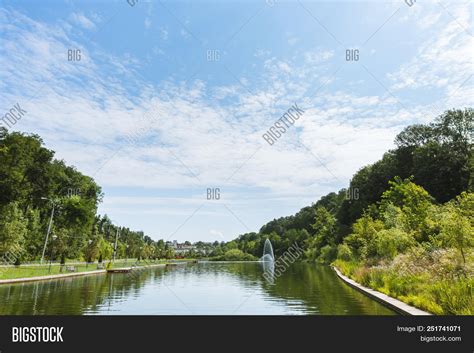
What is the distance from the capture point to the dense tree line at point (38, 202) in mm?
34969

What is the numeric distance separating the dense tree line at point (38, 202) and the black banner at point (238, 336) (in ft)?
93.4

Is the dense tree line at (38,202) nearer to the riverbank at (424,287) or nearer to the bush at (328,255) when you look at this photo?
the riverbank at (424,287)

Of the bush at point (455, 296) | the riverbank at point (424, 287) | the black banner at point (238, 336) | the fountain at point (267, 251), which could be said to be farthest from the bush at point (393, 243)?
the fountain at point (267, 251)

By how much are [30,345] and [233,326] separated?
4359 mm

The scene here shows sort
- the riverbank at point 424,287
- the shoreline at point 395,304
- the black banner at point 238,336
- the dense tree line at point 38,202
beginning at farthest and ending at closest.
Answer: the dense tree line at point 38,202
the shoreline at point 395,304
the riverbank at point 424,287
the black banner at point 238,336

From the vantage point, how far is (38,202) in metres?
51.1

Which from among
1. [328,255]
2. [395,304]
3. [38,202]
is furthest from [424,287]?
[328,255]

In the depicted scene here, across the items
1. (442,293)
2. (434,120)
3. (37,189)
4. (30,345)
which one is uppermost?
(434,120)

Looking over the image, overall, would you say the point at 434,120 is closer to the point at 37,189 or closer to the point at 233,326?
the point at 37,189

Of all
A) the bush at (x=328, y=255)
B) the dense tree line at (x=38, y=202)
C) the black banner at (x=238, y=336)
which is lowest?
the black banner at (x=238, y=336)

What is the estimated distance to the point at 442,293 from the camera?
12250 millimetres

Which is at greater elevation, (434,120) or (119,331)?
(434,120)

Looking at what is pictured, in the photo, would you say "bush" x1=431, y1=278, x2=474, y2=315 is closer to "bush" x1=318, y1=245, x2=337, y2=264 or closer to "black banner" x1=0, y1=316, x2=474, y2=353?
"black banner" x1=0, y1=316, x2=474, y2=353

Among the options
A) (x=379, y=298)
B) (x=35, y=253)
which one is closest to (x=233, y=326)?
(x=379, y=298)
